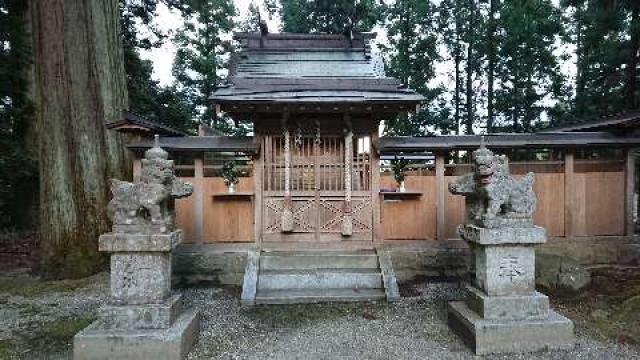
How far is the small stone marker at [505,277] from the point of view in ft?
16.9

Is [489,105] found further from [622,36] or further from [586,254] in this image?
[586,254]

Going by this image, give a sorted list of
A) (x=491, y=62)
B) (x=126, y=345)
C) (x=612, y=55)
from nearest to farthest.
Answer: (x=126, y=345) → (x=612, y=55) → (x=491, y=62)

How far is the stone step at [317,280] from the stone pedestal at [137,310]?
2.27 m

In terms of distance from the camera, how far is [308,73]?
9688 mm

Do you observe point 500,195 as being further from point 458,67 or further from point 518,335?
point 458,67

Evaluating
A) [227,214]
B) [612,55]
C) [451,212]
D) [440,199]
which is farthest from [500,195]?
[612,55]

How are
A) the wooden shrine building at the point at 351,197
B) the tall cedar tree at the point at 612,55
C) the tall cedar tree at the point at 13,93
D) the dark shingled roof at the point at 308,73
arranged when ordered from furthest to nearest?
the tall cedar tree at the point at 612,55 → the tall cedar tree at the point at 13,93 → the wooden shrine building at the point at 351,197 → the dark shingled roof at the point at 308,73

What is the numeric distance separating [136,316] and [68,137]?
17.4ft

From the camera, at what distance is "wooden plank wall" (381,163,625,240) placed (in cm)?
837

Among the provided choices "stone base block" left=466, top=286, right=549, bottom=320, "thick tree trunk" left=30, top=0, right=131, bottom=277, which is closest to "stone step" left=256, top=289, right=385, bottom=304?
"stone base block" left=466, top=286, right=549, bottom=320

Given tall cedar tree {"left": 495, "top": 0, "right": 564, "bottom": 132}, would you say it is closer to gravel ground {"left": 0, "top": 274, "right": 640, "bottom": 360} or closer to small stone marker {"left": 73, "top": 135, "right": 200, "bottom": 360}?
gravel ground {"left": 0, "top": 274, "right": 640, "bottom": 360}

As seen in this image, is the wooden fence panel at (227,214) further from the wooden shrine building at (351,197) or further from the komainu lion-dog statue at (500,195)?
the komainu lion-dog statue at (500,195)

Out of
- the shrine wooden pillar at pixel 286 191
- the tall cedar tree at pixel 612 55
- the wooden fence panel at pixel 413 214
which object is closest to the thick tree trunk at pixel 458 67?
the tall cedar tree at pixel 612 55

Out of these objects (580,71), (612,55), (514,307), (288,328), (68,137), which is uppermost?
(580,71)
